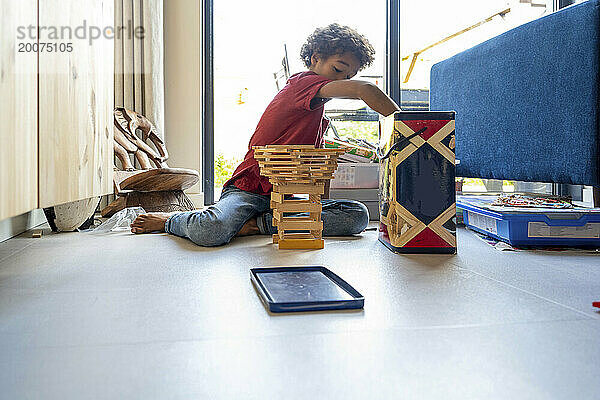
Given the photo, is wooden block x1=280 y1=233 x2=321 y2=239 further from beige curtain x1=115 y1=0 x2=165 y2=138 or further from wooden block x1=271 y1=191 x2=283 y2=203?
beige curtain x1=115 y1=0 x2=165 y2=138

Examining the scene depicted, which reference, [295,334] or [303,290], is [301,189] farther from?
[295,334]

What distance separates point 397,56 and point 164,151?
1.45m

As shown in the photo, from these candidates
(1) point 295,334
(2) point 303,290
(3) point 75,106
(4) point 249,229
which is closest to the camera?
(1) point 295,334

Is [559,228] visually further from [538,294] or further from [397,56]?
[397,56]

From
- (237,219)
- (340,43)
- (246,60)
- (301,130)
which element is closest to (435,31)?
(246,60)

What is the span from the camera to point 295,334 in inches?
33.1

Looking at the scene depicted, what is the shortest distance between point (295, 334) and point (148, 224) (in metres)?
1.29

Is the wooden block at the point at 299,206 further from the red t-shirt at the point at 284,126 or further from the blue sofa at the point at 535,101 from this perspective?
the blue sofa at the point at 535,101

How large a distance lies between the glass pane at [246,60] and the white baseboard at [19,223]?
1.22 m

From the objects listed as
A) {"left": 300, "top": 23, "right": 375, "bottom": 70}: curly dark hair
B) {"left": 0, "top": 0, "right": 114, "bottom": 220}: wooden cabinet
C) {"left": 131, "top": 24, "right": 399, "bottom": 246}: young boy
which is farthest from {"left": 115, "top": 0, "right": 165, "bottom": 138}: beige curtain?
{"left": 0, "top": 0, "right": 114, "bottom": 220}: wooden cabinet

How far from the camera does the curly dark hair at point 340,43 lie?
6.52 feet

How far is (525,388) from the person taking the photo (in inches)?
25.4

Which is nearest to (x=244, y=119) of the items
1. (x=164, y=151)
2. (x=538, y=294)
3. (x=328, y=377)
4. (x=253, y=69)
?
(x=253, y=69)

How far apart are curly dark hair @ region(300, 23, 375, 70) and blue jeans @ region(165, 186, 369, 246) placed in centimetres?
51
